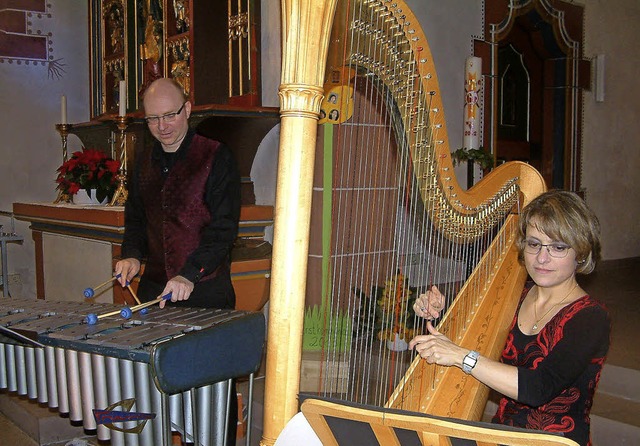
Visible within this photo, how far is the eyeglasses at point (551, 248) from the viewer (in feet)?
5.71

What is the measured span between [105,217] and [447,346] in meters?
2.63

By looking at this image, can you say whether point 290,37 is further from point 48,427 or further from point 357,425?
point 48,427

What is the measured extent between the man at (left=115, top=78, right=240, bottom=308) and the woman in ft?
2.89

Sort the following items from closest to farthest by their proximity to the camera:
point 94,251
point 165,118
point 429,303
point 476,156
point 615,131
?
1. point 429,303
2. point 165,118
3. point 94,251
4. point 476,156
5. point 615,131

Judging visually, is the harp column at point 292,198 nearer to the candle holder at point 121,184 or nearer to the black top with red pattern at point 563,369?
the black top with red pattern at point 563,369

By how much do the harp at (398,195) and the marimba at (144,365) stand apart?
0.31 metres

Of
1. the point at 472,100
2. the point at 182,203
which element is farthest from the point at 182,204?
the point at 472,100

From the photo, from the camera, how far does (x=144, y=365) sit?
1714 mm

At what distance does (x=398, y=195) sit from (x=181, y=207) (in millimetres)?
926

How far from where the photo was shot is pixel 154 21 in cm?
492

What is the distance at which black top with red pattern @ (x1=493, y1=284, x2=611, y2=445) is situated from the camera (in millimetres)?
1627

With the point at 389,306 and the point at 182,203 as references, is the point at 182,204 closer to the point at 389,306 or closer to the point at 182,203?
the point at 182,203

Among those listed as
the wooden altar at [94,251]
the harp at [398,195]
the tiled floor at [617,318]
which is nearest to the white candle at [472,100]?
the tiled floor at [617,318]

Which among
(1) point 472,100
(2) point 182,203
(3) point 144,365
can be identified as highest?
(1) point 472,100
